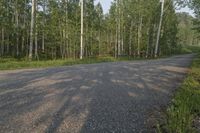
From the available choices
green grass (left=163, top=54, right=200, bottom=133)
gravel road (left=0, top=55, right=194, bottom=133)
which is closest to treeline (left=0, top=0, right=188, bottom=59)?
gravel road (left=0, top=55, right=194, bottom=133)

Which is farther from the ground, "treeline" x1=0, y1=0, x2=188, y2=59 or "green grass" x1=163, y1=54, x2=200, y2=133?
"treeline" x1=0, y1=0, x2=188, y2=59

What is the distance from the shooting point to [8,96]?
7789 millimetres

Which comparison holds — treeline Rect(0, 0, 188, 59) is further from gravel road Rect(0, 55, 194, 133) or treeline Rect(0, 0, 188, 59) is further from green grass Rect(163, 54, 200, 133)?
green grass Rect(163, 54, 200, 133)

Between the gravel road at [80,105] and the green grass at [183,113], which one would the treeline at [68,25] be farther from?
the green grass at [183,113]

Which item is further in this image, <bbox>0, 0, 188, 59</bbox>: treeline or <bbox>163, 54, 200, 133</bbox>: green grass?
<bbox>0, 0, 188, 59</bbox>: treeline

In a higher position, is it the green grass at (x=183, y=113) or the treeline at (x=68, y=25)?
the treeline at (x=68, y=25)

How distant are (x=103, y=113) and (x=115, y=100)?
4.67 ft

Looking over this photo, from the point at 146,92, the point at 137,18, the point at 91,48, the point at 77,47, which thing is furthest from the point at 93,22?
the point at 146,92

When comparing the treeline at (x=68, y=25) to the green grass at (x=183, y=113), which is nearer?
the green grass at (x=183, y=113)

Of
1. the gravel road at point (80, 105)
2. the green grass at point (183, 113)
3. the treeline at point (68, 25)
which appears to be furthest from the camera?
the treeline at point (68, 25)

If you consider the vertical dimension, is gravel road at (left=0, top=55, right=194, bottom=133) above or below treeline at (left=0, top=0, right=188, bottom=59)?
below

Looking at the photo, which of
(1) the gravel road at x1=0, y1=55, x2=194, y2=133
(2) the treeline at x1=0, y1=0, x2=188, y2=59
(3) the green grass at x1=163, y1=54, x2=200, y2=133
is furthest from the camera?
(2) the treeline at x1=0, y1=0, x2=188, y2=59

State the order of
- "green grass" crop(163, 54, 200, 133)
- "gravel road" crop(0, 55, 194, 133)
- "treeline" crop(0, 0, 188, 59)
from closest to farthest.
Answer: "green grass" crop(163, 54, 200, 133) < "gravel road" crop(0, 55, 194, 133) < "treeline" crop(0, 0, 188, 59)

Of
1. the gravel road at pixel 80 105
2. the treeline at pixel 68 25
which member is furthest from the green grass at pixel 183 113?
the treeline at pixel 68 25
